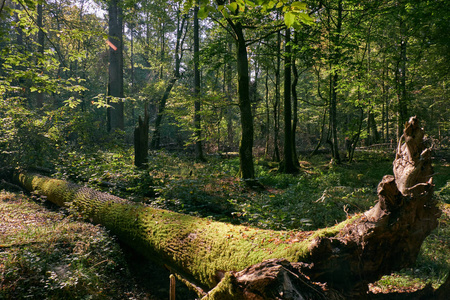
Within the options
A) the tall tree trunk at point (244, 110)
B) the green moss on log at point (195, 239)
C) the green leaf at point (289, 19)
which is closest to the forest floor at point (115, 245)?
the green moss on log at point (195, 239)

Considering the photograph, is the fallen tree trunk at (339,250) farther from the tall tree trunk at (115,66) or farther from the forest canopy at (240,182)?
the tall tree trunk at (115,66)

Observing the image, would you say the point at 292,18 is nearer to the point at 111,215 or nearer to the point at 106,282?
the point at 106,282

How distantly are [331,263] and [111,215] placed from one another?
4578 mm

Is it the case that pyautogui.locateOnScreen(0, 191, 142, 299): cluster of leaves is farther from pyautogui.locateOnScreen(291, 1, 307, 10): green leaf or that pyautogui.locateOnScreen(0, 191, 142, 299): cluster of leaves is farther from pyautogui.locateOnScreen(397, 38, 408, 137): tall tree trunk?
pyautogui.locateOnScreen(397, 38, 408, 137): tall tree trunk

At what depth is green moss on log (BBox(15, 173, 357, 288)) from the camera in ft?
9.23

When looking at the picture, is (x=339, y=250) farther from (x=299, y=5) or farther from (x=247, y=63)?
(x=247, y=63)

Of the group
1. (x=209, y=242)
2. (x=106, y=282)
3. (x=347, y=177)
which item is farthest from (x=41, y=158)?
(x=347, y=177)

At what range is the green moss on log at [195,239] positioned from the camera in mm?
2812

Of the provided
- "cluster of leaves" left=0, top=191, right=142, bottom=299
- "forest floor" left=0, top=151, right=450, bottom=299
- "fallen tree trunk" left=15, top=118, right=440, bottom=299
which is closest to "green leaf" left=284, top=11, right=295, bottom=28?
"fallen tree trunk" left=15, top=118, right=440, bottom=299

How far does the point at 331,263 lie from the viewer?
2.33 meters

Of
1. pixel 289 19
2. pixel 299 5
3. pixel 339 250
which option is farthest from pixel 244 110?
pixel 339 250

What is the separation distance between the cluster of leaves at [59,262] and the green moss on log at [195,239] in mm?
510

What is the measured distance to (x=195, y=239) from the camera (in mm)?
3572

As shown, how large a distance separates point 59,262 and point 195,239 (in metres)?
2.24
